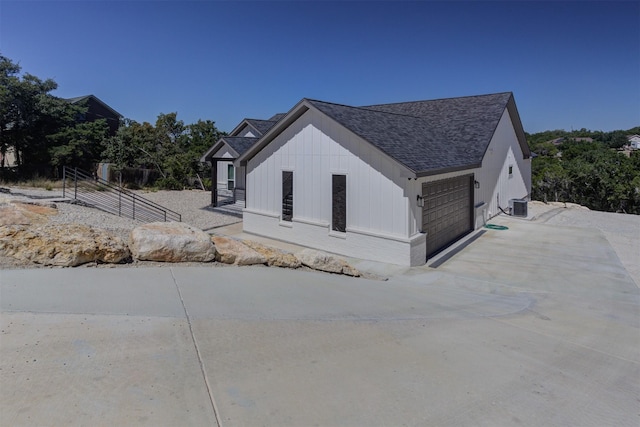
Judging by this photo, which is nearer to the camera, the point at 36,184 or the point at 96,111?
the point at 36,184

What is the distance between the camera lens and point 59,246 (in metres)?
6.51

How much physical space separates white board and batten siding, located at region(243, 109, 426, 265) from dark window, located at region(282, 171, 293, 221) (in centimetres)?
17

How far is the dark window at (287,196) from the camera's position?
525 inches

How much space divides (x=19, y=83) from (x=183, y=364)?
91.2ft

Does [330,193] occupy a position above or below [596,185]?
below

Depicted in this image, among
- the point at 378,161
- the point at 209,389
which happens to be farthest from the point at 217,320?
the point at 378,161

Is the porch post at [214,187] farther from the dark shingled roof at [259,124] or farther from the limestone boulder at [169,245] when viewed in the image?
the limestone boulder at [169,245]

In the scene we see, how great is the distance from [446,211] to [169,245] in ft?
29.8

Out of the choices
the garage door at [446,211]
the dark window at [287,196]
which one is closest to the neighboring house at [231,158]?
the dark window at [287,196]

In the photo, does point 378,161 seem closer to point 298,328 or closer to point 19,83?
point 298,328

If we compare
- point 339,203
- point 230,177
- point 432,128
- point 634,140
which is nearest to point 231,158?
point 230,177

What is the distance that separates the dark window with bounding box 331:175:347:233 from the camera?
11.7 meters

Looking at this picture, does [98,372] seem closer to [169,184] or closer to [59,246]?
[59,246]

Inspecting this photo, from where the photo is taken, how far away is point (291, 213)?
527 inches
